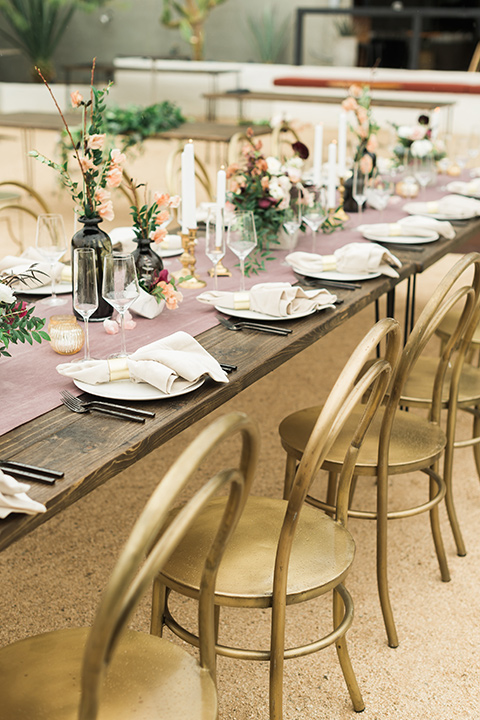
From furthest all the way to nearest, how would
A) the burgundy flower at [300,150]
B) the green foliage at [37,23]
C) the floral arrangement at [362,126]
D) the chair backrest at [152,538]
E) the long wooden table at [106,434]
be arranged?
1. the green foliage at [37,23]
2. the floral arrangement at [362,126]
3. the burgundy flower at [300,150]
4. the long wooden table at [106,434]
5. the chair backrest at [152,538]

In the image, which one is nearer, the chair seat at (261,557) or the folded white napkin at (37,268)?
the chair seat at (261,557)

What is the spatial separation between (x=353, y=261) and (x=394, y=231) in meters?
0.55

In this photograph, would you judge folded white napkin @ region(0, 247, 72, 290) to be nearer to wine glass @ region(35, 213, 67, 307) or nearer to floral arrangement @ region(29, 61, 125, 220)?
wine glass @ region(35, 213, 67, 307)

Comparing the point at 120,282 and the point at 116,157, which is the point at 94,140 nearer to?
the point at 116,157

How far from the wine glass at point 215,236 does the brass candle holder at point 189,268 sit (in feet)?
0.27

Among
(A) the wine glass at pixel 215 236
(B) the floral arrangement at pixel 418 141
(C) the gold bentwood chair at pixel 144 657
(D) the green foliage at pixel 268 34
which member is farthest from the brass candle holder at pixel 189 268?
(D) the green foliage at pixel 268 34

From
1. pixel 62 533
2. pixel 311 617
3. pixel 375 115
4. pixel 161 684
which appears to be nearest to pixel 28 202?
pixel 375 115

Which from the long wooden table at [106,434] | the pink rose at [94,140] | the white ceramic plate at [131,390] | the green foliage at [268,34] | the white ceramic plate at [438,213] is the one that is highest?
the green foliage at [268,34]

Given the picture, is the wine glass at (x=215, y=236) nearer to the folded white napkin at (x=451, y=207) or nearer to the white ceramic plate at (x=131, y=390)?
the white ceramic plate at (x=131, y=390)

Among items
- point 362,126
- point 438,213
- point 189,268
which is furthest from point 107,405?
point 362,126

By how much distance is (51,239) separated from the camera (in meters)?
2.14

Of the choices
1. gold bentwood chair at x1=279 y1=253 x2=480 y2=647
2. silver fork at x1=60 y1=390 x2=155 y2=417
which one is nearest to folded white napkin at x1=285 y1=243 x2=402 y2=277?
gold bentwood chair at x1=279 y1=253 x2=480 y2=647

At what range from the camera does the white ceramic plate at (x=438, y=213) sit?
10.7 feet

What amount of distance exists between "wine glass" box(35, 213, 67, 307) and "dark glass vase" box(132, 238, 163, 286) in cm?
19
